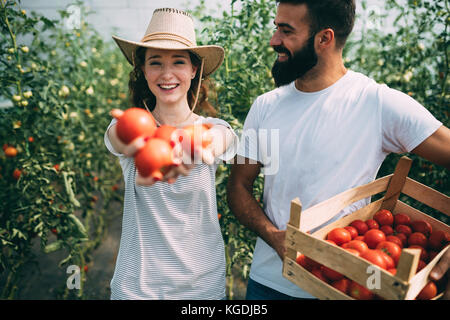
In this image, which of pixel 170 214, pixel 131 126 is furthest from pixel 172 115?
pixel 131 126

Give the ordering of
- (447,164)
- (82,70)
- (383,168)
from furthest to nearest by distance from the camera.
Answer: (82,70) < (383,168) < (447,164)

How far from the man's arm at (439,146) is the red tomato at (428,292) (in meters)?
0.49

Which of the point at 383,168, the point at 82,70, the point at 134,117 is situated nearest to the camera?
the point at 134,117

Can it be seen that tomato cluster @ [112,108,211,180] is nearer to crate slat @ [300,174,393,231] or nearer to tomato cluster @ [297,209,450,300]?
crate slat @ [300,174,393,231]

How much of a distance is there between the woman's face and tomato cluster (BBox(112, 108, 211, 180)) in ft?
1.23

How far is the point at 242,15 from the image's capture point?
69.5 inches

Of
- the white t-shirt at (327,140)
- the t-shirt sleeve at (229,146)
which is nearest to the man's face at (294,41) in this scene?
the white t-shirt at (327,140)


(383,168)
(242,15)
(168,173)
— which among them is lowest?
(383,168)

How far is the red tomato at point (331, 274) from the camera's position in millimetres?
938

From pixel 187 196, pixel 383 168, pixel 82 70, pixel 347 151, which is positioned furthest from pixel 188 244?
pixel 82 70

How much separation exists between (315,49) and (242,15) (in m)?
0.64

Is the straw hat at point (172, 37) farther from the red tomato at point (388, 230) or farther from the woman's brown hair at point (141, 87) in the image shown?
the red tomato at point (388, 230)

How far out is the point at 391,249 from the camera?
96 cm
